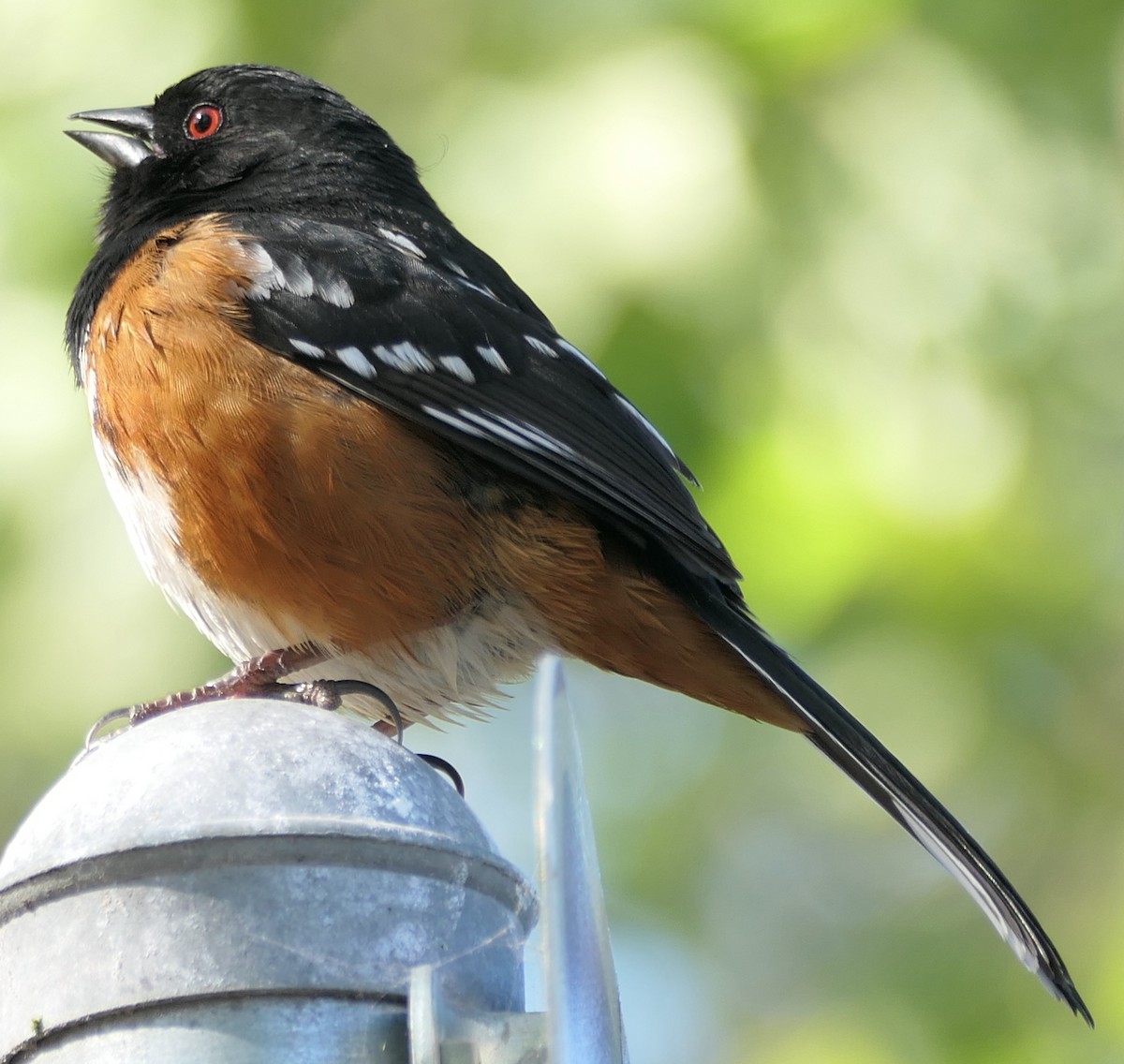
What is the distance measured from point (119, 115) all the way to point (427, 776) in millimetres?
2494

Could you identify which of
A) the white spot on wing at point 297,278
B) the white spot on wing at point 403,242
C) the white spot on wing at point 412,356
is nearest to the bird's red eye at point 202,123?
the white spot on wing at point 403,242

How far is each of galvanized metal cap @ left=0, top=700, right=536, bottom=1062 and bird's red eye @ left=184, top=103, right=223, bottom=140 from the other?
7.97ft

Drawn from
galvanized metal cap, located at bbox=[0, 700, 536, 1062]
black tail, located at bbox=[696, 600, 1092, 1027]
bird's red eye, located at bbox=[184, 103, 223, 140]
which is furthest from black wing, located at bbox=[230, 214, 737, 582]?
galvanized metal cap, located at bbox=[0, 700, 536, 1062]

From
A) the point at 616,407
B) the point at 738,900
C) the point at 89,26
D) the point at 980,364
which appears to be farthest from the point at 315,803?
the point at 738,900

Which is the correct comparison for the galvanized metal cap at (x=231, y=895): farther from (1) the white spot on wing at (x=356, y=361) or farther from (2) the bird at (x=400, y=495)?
(1) the white spot on wing at (x=356, y=361)

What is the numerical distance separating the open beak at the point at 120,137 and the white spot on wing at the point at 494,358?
99cm

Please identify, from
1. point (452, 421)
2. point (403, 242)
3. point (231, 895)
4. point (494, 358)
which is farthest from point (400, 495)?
point (231, 895)

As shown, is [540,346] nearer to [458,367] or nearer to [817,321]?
[458,367]

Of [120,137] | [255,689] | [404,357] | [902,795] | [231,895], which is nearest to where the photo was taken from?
[231,895]

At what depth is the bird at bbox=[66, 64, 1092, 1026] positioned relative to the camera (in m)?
2.68

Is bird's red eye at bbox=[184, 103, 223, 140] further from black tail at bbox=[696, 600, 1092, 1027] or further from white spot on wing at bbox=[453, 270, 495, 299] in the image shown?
black tail at bbox=[696, 600, 1092, 1027]

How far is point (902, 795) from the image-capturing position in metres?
2.72

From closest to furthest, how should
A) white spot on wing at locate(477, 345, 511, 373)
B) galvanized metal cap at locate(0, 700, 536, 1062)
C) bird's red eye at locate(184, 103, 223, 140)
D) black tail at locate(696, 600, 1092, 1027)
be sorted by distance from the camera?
galvanized metal cap at locate(0, 700, 536, 1062) < black tail at locate(696, 600, 1092, 1027) < white spot on wing at locate(477, 345, 511, 373) < bird's red eye at locate(184, 103, 223, 140)

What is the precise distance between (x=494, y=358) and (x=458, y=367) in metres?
0.11
